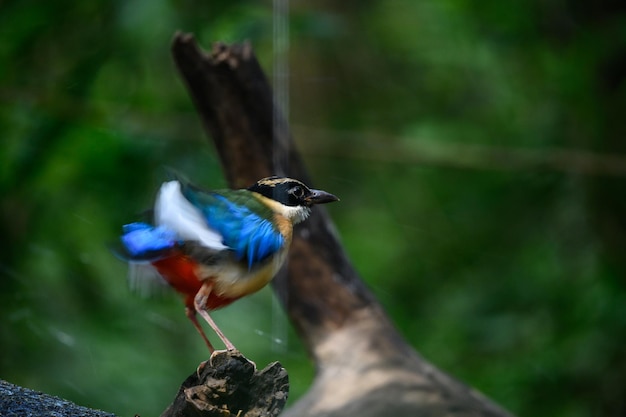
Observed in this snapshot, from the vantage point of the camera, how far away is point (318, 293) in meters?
2.66

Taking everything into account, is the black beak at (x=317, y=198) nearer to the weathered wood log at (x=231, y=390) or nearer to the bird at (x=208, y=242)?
the bird at (x=208, y=242)

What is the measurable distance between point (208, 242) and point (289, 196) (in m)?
0.18

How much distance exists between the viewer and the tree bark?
94.5 inches

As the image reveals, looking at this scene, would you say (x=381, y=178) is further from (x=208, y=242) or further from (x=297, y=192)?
(x=208, y=242)

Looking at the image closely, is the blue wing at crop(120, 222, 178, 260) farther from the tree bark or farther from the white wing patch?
the tree bark

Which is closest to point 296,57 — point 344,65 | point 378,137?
point 344,65

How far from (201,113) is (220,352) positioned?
1.27 metres

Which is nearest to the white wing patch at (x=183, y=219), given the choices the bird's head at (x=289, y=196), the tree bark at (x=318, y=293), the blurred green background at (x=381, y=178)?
the bird's head at (x=289, y=196)

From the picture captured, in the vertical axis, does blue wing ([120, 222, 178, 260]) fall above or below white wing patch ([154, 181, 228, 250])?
below

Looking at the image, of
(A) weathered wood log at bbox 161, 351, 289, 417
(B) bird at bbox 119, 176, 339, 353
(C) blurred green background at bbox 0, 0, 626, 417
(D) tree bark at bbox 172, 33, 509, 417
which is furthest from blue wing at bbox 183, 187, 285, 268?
(C) blurred green background at bbox 0, 0, 626, 417

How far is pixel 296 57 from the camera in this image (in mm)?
5285

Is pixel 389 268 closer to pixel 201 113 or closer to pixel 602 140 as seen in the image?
pixel 602 140

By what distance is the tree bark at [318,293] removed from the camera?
2401 millimetres

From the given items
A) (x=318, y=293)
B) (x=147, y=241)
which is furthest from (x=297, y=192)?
(x=318, y=293)
